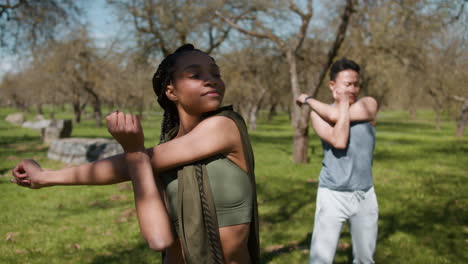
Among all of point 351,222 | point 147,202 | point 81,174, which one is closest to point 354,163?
point 351,222

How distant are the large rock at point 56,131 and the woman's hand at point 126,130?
1811 centimetres

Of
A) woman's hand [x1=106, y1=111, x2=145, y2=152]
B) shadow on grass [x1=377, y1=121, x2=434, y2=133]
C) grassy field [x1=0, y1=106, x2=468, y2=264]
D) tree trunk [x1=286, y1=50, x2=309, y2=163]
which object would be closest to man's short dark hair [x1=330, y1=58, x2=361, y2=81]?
woman's hand [x1=106, y1=111, x2=145, y2=152]

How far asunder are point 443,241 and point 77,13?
13.0 meters

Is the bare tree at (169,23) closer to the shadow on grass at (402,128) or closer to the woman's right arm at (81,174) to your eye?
the woman's right arm at (81,174)

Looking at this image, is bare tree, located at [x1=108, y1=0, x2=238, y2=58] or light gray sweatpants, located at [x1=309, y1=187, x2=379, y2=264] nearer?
light gray sweatpants, located at [x1=309, y1=187, x2=379, y2=264]

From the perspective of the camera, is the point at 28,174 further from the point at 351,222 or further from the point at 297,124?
the point at 297,124

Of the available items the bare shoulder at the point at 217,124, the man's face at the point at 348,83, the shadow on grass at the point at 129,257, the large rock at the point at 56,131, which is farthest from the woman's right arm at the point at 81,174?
the large rock at the point at 56,131

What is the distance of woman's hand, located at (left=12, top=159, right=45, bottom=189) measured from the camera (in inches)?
60.7

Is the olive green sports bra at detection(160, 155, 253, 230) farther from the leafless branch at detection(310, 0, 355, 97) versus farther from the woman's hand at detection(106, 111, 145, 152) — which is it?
the leafless branch at detection(310, 0, 355, 97)

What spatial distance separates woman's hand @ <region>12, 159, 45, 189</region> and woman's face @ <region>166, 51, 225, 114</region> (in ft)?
2.22

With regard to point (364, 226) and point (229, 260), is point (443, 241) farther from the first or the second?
point (229, 260)

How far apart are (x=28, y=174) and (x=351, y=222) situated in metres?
2.39

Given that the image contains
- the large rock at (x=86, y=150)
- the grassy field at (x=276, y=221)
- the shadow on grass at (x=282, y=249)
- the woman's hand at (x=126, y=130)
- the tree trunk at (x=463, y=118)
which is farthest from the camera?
the tree trunk at (x=463, y=118)

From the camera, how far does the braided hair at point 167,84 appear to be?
1.64m
